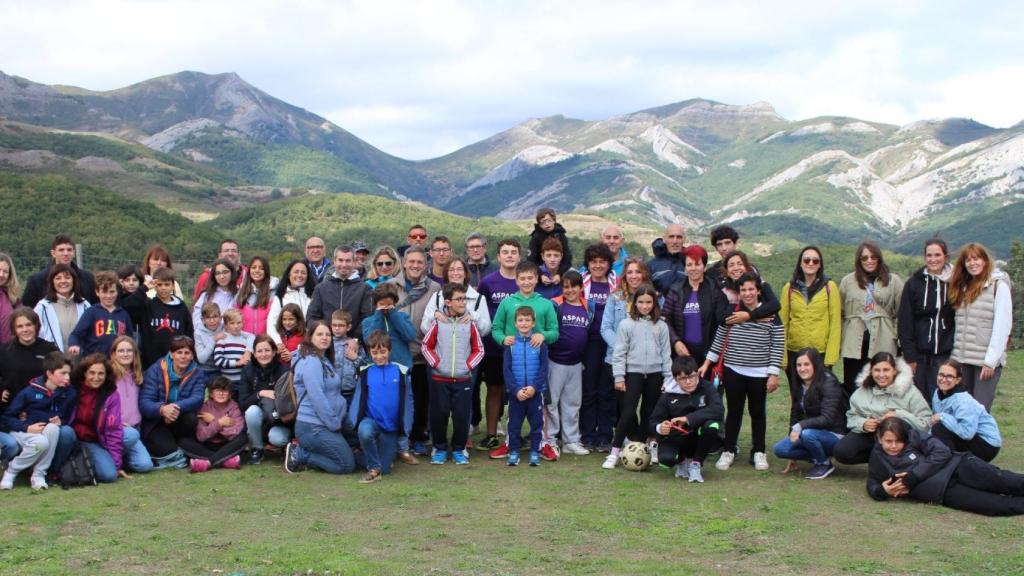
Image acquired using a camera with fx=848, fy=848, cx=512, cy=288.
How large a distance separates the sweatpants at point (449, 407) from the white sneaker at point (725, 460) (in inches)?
90.9

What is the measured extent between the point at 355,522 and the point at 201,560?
3.85 feet

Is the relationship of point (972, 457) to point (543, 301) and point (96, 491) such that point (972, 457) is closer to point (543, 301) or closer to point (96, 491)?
point (543, 301)

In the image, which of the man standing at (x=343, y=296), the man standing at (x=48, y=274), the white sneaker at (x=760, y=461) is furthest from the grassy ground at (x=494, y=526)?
the man standing at (x=48, y=274)

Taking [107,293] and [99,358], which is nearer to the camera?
[99,358]

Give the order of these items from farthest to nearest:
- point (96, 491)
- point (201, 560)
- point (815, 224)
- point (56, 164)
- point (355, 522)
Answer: point (815, 224) < point (56, 164) < point (96, 491) < point (355, 522) < point (201, 560)

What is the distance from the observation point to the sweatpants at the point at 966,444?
655 centimetres

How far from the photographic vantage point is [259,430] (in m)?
7.74

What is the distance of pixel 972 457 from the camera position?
20.2 feet

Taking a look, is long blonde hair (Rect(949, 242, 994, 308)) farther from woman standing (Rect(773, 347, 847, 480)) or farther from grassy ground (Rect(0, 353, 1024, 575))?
grassy ground (Rect(0, 353, 1024, 575))

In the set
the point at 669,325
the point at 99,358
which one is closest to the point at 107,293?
the point at 99,358

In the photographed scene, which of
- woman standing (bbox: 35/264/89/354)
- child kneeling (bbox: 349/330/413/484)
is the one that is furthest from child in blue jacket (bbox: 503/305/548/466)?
woman standing (bbox: 35/264/89/354)

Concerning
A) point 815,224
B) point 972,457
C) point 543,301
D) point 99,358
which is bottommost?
point 972,457

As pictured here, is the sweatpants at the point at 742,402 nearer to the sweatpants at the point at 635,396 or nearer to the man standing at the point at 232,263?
the sweatpants at the point at 635,396

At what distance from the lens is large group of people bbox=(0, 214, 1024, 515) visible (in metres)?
7.00
